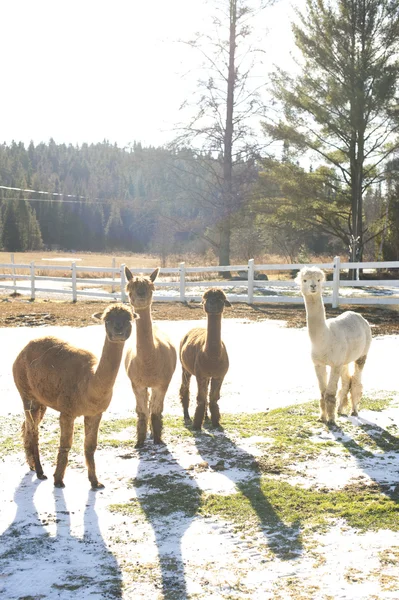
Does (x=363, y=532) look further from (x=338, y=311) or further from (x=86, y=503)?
(x=338, y=311)

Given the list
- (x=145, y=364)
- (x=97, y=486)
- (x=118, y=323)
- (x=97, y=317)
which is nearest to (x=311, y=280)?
(x=145, y=364)

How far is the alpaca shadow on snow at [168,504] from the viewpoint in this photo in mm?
3354

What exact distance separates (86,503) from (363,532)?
1897 mm

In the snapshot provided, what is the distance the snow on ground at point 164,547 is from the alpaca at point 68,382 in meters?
0.29

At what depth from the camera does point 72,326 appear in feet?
44.7

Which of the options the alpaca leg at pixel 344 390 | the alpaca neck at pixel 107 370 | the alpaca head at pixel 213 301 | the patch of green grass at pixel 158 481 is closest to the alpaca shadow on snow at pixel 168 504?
the patch of green grass at pixel 158 481

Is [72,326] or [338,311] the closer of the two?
[72,326]

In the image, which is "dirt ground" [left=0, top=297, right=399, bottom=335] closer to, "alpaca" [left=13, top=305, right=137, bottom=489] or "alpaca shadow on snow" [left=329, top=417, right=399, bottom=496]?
"alpaca shadow on snow" [left=329, top=417, right=399, bottom=496]

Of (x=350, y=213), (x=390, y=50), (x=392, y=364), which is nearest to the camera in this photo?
(x=392, y=364)

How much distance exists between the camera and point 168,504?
14.0 ft

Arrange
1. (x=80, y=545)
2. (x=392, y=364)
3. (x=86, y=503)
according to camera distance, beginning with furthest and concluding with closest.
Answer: (x=392, y=364) → (x=86, y=503) → (x=80, y=545)

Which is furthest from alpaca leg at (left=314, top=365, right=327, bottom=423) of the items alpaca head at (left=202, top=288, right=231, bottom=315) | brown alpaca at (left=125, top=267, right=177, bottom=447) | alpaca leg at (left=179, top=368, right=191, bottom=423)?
brown alpaca at (left=125, top=267, right=177, bottom=447)

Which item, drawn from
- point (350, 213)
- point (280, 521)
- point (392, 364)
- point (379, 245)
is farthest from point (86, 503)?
point (379, 245)

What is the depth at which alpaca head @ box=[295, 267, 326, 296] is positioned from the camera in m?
6.20
